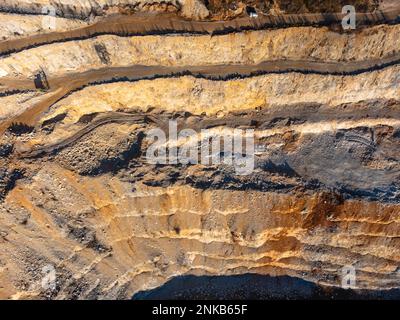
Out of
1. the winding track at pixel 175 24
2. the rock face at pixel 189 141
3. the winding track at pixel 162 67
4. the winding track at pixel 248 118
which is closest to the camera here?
the winding track at pixel 175 24

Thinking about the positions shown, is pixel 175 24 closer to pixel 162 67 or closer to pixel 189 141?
pixel 162 67

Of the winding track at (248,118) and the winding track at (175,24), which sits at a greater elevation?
the winding track at (175,24)

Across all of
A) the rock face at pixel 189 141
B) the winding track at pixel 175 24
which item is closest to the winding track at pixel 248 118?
the rock face at pixel 189 141

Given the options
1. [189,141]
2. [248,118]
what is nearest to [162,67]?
[189,141]

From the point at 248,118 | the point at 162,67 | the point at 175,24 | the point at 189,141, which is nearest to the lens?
the point at 175,24

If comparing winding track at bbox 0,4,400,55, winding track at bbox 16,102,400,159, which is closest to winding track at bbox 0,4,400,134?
winding track at bbox 0,4,400,55

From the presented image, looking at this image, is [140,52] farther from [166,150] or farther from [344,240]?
[344,240]

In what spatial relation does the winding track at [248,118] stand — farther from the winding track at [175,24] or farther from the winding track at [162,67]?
the winding track at [175,24]

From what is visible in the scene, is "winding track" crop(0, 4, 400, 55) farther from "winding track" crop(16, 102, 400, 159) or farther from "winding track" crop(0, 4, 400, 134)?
"winding track" crop(16, 102, 400, 159)
